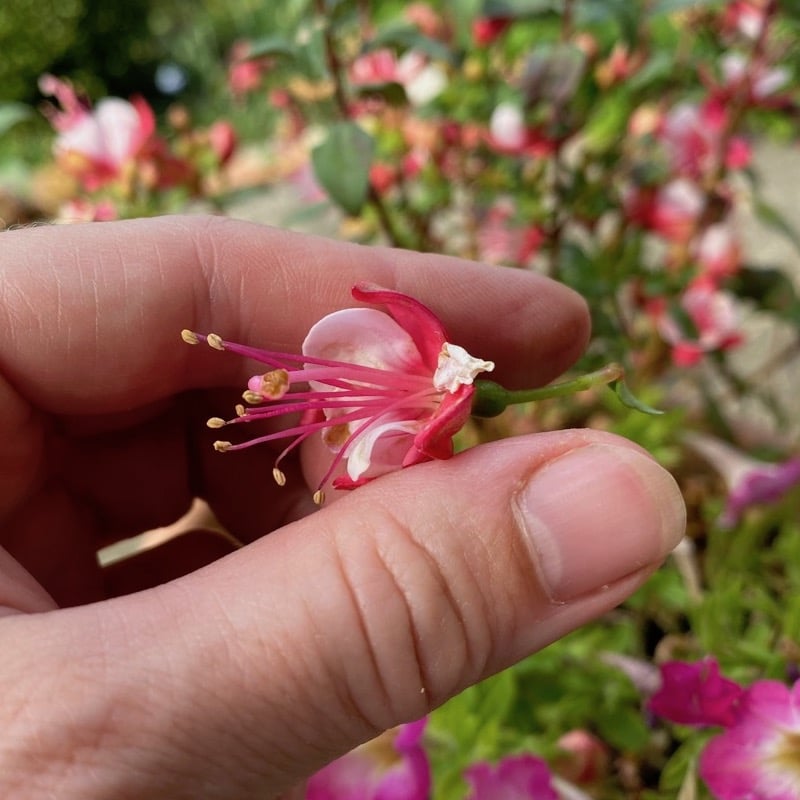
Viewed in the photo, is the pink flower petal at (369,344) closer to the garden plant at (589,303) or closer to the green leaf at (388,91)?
the garden plant at (589,303)

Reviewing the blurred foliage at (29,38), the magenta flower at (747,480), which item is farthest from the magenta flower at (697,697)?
the blurred foliage at (29,38)

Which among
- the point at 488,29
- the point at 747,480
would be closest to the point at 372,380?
the point at 747,480

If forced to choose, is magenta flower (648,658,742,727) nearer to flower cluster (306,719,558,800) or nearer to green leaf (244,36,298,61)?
flower cluster (306,719,558,800)

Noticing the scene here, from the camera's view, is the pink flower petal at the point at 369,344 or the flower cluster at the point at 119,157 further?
the flower cluster at the point at 119,157

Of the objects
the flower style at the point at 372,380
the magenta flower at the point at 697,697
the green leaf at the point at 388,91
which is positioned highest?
the green leaf at the point at 388,91

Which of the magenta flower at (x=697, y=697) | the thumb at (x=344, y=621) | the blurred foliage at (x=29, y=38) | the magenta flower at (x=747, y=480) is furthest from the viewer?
the blurred foliage at (x=29, y=38)

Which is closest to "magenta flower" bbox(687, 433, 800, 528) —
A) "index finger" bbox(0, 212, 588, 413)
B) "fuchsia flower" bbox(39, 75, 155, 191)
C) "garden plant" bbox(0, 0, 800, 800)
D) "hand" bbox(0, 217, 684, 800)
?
"garden plant" bbox(0, 0, 800, 800)

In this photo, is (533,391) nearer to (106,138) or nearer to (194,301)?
(194,301)
